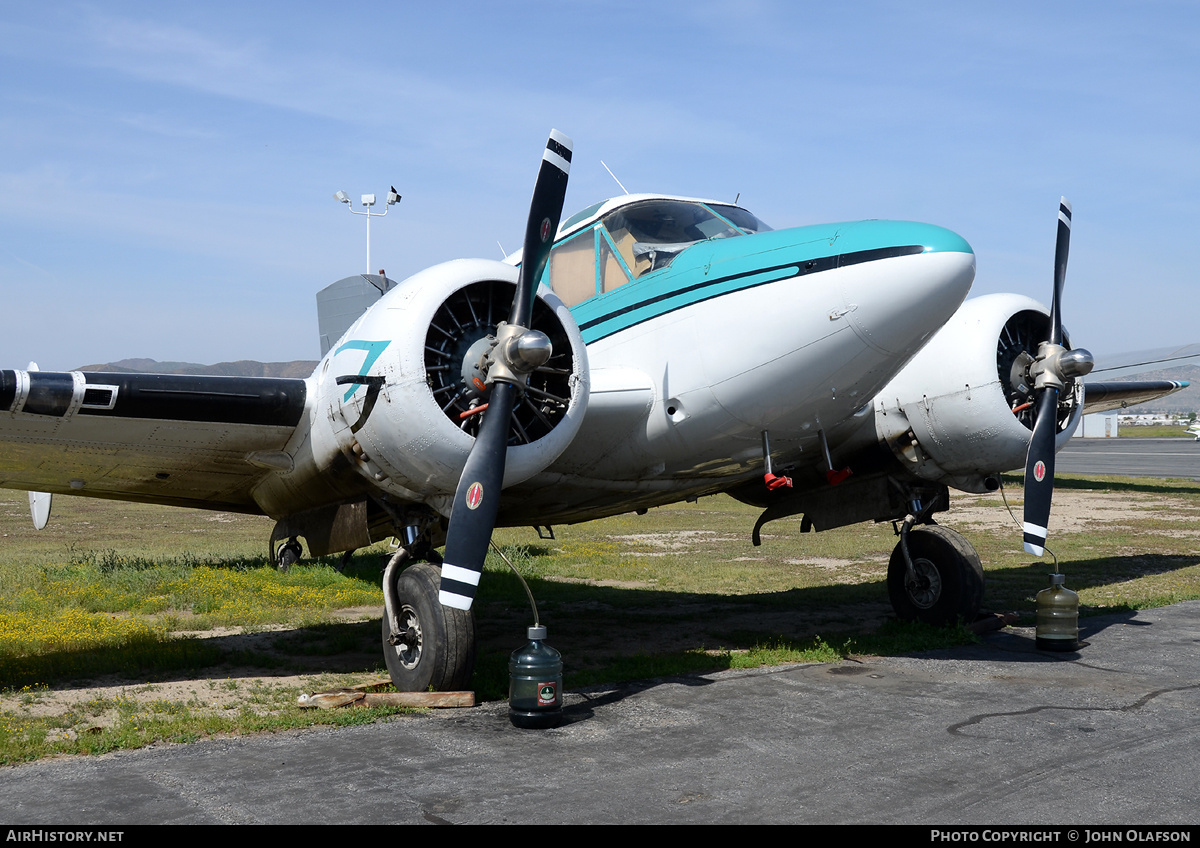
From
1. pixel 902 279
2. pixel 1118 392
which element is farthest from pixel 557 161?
pixel 1118 392

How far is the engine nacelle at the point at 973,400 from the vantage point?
992 cm

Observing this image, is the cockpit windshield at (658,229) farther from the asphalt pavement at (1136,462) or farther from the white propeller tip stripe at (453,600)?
the asphalt pavement at (1136,462)

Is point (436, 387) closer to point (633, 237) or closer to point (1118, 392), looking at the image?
point (633, 237)

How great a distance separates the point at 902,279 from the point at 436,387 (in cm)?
365

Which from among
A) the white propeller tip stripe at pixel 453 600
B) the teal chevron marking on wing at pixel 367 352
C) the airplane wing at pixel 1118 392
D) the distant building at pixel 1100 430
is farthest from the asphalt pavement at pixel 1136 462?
the teal chevron marking on wing at pixel 367 352

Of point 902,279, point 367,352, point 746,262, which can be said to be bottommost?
point 367,352

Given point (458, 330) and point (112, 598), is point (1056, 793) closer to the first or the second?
point (458, 330)

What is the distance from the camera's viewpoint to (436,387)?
764 cm

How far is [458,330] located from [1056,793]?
16.7 feet

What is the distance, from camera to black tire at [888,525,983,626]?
10.7 metres

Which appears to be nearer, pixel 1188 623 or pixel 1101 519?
pixel 1188 623

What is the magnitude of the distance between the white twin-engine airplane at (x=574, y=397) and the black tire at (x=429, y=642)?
0.02m

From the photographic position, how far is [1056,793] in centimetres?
530
